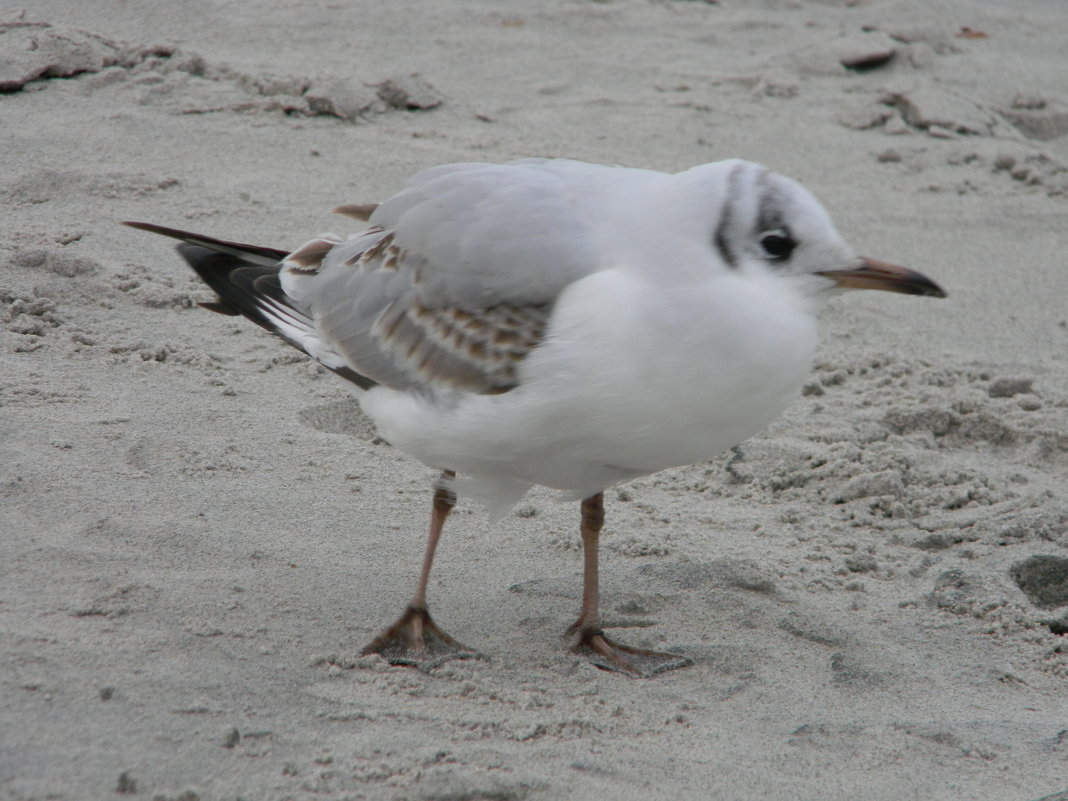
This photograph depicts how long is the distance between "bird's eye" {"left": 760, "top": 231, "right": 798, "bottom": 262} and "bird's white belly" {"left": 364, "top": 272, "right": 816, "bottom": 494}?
87 millimetres

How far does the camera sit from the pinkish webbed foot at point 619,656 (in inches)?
132

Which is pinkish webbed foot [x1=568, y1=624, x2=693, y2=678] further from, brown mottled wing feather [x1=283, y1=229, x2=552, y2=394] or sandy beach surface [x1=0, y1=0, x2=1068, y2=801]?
brown mottled wing feather [x1=283, y1=229, x2=552, y2=394]

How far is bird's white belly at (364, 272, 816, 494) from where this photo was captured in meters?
2.76

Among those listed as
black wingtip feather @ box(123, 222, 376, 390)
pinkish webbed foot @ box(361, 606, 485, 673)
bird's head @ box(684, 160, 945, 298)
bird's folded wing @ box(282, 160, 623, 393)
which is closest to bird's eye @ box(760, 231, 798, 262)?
bird's head @ box(684, 160, 945, 298)

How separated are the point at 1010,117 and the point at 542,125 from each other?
2743mm

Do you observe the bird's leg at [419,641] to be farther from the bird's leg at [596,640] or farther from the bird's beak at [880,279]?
the bird's beak at [880,279]

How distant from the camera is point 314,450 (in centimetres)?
414

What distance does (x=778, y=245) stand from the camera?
113 inches

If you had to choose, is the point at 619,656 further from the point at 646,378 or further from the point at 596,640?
the point at 646,378

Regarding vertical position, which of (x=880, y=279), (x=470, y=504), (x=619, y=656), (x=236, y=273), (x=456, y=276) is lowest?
(x=470, y=504)

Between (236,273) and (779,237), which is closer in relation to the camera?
(779,237)

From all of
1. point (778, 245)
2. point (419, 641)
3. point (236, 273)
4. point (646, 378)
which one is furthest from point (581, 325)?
point (236, 273)

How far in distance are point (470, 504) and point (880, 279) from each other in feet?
5.65

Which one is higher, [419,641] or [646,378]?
[646,378]
